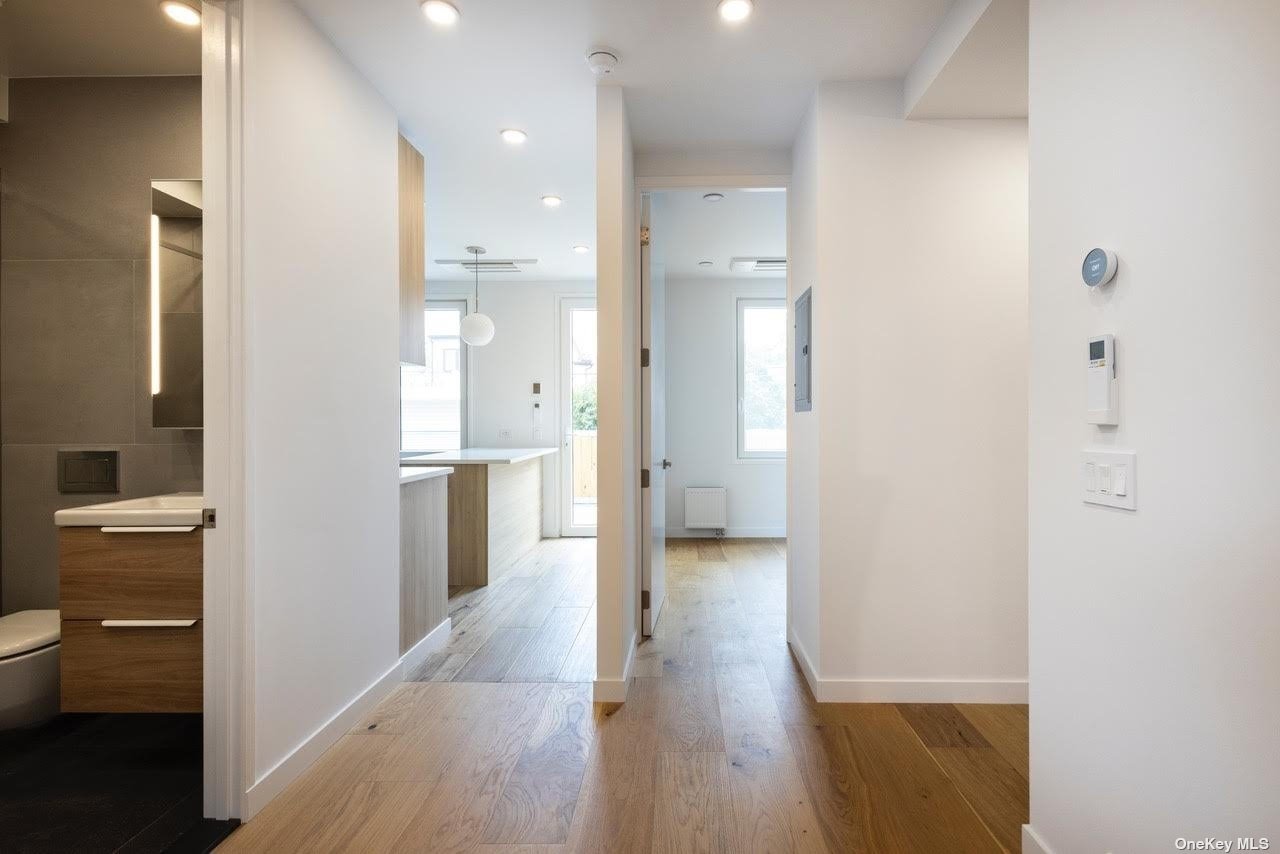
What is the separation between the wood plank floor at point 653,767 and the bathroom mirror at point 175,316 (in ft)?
4.65

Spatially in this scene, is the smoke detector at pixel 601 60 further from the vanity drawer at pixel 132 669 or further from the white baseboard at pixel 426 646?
the white baseboard at pixel 426 646

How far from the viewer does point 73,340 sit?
2736mm

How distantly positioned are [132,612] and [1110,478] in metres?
2.63

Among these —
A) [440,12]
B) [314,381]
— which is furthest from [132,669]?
[440,12]

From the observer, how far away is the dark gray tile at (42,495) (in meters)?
2.73

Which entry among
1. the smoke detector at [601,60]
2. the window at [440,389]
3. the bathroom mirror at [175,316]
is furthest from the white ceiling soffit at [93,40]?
the window at [440,389]

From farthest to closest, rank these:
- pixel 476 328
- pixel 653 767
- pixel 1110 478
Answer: pixel 476 328 → pixel 653 767 → pixel 1110 478

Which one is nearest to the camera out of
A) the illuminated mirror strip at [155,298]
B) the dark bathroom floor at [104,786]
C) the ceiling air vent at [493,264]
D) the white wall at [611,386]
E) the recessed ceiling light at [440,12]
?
the dark bathroom floor at [104,786]

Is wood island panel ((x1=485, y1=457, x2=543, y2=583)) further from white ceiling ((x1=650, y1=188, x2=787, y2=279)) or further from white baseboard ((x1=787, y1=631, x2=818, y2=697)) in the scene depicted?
white baseboard ((x1=787, y1=631, x2=818, y2=697))

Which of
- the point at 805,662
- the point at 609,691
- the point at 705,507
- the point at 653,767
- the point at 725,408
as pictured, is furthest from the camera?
the point at 725,408

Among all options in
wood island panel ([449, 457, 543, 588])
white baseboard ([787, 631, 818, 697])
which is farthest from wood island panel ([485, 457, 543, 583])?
white baseboard ([787, 631, 818, 697])

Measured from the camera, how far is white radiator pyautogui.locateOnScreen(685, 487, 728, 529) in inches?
261

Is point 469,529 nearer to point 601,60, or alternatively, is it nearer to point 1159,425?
point 601,60

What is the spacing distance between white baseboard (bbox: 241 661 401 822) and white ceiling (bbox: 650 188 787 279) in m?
2.63
